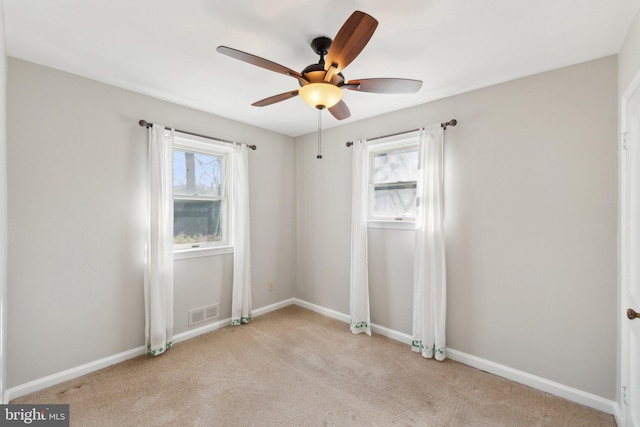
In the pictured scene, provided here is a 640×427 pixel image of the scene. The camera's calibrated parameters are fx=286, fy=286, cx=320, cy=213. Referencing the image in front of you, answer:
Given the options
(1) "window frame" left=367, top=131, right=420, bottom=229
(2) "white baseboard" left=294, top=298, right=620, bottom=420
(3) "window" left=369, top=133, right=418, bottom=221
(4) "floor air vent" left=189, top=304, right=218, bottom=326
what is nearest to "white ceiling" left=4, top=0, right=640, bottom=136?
(1) "window frame" left=367, top=131, right=420, bottom=229

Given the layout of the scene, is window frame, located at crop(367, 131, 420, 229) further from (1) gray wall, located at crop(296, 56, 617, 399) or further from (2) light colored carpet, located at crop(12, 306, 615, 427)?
(2) light colored carpet, located at crop(12, 306, 615, 427)

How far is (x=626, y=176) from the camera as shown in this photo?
180 centimetres

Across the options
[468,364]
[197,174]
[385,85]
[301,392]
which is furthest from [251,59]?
[468,364]

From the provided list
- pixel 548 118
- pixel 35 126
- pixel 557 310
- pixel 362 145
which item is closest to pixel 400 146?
pixel 362 145

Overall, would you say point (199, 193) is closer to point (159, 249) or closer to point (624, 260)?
point (159, 249)

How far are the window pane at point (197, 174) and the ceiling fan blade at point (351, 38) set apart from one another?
216cm

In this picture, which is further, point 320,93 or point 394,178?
point 394,178

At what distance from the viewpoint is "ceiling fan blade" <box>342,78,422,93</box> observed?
1811mm

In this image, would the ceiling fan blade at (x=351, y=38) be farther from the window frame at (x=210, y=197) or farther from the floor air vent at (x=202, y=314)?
the floor air vent at (x=202, y=314)

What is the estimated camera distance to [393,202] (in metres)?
3.21

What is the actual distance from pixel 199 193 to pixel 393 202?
2.20m

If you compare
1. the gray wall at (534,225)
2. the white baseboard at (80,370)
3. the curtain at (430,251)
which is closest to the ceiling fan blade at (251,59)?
the gray wall at (534,225)

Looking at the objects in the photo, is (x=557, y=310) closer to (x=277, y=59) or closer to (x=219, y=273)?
(x=277, y=59)

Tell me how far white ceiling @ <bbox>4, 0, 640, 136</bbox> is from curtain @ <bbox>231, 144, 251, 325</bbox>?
985 millimetres
